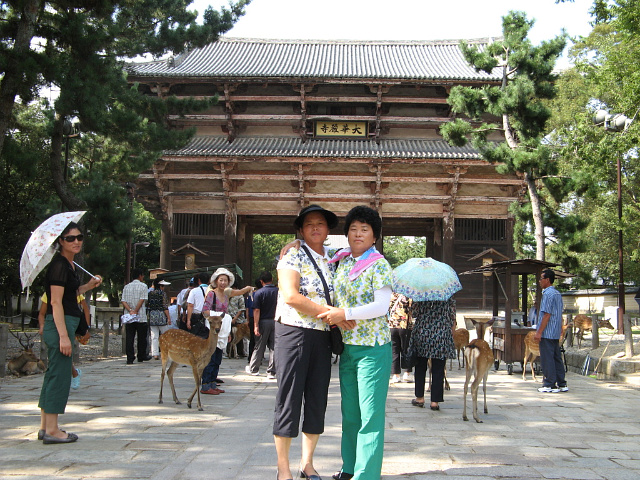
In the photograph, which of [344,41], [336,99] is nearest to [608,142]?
[336,99]

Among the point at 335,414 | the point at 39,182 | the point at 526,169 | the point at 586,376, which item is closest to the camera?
the point at 335,414

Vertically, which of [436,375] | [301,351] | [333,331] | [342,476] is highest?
[333,331]

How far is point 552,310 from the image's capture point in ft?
28.1

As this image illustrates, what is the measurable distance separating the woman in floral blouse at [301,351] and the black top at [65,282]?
215 cm

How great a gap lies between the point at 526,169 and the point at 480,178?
6.52 meters

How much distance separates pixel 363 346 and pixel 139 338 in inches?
357

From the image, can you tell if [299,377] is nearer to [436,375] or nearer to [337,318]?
[337,318]

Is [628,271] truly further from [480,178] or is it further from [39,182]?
[39,182]

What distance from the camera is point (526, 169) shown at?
543 inches

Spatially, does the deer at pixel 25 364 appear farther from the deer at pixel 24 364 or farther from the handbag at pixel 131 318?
the handbag at pixel 131 318

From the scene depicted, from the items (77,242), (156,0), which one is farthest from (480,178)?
(77,242)

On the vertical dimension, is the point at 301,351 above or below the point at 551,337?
above

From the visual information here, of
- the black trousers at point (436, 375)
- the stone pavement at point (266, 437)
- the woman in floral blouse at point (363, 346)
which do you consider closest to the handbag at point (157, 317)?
the stone pavement at point (266, 437)

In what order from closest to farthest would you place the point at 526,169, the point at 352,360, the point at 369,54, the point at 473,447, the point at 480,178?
the point at 352,360 → the point at 473,447 → the point at 526,169 → the point at 480,178 → the point at 369,54
